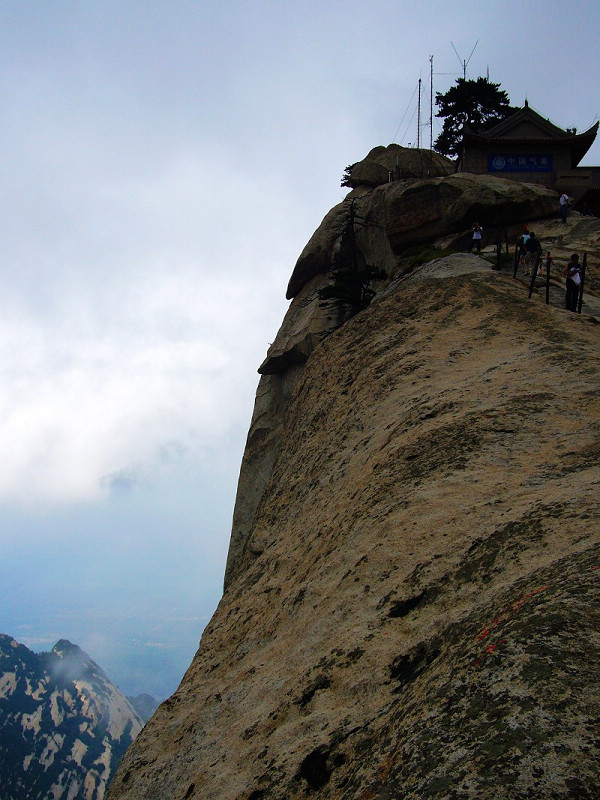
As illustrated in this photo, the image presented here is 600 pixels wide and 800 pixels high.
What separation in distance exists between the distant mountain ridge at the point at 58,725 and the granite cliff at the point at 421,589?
237 ft

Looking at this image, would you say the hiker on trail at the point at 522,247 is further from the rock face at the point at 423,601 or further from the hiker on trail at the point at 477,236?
the rock face at the point at 423,601

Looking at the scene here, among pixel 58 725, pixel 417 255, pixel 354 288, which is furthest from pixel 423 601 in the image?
pixel 58 725

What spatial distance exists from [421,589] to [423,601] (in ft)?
0.63

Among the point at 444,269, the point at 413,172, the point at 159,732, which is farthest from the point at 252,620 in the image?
the point at 413,172

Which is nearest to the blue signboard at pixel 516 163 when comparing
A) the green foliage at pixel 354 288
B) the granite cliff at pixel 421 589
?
the green foliage at pixel 354 288

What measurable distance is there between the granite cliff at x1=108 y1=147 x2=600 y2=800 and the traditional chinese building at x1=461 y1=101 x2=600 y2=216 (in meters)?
21.6

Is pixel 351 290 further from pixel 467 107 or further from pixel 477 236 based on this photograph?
pixel 467 107

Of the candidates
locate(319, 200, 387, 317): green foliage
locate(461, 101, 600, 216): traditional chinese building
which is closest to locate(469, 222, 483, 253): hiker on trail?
locate(319, 200, 387, 317): green foliage

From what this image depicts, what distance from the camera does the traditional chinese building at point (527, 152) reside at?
122 ft

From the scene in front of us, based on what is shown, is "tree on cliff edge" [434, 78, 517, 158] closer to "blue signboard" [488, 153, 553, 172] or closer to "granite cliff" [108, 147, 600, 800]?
"blue signboard" [488, 153, 553, 172]

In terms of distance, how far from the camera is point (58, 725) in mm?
93750

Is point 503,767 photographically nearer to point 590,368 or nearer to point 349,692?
point 349,692

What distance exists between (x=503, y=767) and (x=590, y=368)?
8988mm

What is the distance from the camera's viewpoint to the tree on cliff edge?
166 feet
